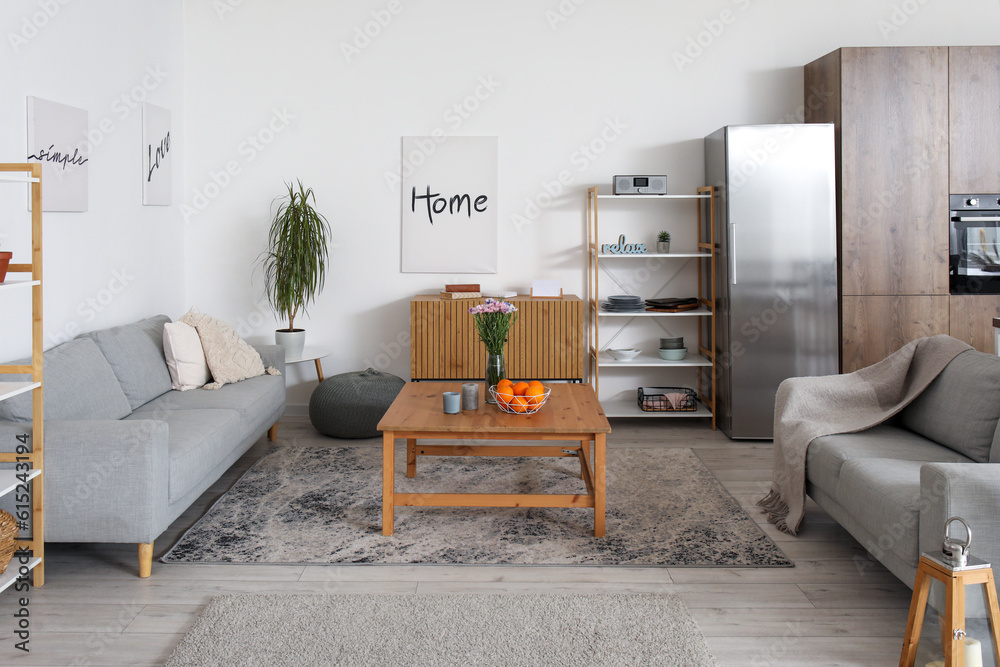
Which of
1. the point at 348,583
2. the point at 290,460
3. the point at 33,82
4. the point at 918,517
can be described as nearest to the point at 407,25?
the point at 33,82

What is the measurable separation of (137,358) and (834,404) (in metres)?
3.31

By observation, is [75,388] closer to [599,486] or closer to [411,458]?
[411,458]

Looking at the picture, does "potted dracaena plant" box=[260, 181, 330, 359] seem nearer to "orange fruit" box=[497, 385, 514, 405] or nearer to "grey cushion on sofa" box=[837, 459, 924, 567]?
"orange fruit" box=[497, 385, 514, 405]

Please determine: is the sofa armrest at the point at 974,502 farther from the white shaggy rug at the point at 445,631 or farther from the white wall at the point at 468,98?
the white wall at the point at 468,98

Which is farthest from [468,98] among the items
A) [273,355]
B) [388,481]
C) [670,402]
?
[388,481]

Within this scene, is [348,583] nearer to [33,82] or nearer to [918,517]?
[918,517]

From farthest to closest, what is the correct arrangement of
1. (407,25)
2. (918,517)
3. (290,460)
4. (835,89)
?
(407,25), (835,89), (290,460), (918,517)

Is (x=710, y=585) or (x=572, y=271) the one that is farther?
(x=572, y=271)

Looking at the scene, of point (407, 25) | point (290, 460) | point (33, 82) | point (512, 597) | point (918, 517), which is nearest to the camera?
point (918, 517)

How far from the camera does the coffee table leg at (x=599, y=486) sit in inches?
126

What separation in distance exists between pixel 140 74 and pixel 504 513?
3345 mm

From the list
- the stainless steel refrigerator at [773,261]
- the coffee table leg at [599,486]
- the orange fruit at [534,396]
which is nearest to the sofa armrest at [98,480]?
the orange fruit at [534,396]

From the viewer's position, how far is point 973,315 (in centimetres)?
482

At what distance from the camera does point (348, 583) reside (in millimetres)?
2846
